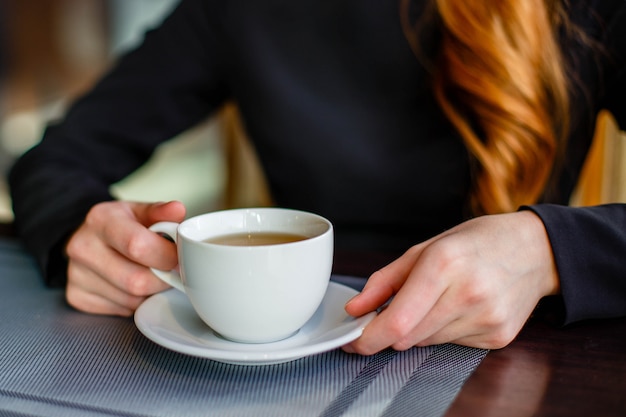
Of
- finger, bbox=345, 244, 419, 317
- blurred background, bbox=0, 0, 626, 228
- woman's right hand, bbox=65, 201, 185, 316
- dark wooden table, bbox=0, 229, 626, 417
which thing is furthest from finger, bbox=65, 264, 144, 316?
blurred background, bbox=0, 0, 626, 228

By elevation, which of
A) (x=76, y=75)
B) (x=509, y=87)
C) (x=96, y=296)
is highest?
(x=509, y=87)

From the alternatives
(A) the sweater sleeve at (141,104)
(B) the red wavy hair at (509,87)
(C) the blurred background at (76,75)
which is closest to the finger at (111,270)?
(A) the sweater sleeve at (141,104)

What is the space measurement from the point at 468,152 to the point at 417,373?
51 centimetres

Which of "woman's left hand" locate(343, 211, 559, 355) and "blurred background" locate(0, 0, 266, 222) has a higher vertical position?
"woman's left hand" locate(343, 211, 559, 355)

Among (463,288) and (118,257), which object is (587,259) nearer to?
(463,288)

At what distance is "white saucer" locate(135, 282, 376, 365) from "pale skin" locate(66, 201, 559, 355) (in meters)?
0.02

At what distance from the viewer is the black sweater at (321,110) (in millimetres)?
918

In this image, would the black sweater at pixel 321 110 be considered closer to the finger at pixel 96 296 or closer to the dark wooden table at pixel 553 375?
the finger at pixel 96 296

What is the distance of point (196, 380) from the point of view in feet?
1.63

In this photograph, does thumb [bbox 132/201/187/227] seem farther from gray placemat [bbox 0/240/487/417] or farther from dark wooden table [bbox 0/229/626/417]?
dark wooden table [bbox 0/229/626/417]

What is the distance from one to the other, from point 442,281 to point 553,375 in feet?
0.34

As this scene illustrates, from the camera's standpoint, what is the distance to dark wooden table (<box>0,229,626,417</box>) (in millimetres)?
439

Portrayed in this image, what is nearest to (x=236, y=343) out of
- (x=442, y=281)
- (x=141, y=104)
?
(x=442, y=281)

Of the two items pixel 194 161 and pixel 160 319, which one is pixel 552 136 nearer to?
pixel 160 319
